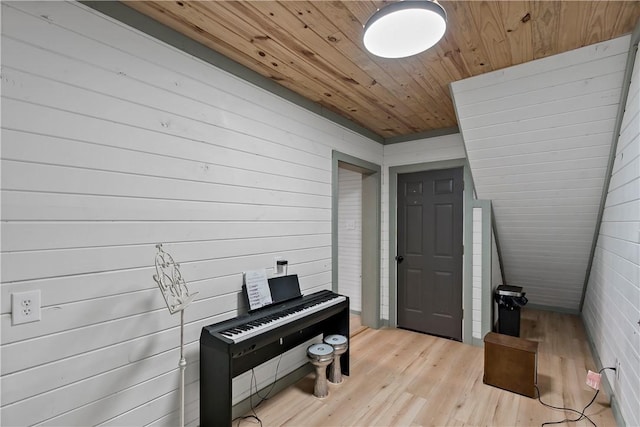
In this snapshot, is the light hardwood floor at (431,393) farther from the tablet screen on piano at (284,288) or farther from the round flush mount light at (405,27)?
the round flush mount light at (405,27)

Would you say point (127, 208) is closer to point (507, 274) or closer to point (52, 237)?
point (52, 237)

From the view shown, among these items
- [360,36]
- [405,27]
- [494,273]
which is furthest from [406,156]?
[405,27]

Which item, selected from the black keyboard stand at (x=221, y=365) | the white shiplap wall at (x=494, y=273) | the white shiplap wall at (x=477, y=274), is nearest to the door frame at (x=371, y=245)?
the white shiplap wall at (x=477, y=274)

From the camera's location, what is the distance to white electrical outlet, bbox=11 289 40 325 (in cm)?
128

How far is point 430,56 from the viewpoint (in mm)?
2088

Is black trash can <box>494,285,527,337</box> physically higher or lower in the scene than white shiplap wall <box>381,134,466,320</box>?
lower

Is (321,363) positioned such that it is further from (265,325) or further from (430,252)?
(430,252)

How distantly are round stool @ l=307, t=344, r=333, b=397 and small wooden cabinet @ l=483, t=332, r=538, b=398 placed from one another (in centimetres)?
A: 141

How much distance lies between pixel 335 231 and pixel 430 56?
1.82 meters

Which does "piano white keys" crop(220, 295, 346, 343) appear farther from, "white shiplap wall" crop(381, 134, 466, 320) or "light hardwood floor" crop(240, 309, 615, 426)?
"white shiplap wall" crop(381, 134, 466, 320)

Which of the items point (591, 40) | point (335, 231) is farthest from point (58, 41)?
point (591, 40)

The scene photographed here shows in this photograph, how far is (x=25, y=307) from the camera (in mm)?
1305

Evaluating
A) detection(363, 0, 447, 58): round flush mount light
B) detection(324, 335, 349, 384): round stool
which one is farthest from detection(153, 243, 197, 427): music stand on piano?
detection(363, 0, 447, 58): round flush mount light

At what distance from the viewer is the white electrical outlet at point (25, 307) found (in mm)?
1278
